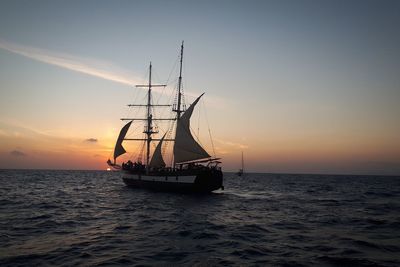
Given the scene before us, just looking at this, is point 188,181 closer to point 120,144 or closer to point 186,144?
point 186,144

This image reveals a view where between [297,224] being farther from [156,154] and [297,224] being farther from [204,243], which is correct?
[156,154]

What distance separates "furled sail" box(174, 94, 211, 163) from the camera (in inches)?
2010

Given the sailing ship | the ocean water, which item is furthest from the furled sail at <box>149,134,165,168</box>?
the ocean water

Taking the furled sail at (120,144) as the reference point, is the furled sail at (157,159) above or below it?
below

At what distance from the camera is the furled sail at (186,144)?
51062mm

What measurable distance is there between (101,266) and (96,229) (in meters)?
8.83

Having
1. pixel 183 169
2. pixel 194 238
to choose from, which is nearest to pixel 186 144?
pixel 183 169

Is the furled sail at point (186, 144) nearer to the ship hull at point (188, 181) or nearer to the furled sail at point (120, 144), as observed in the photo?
the ship hull at point (188, 181)

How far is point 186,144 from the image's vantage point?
51.7 meters

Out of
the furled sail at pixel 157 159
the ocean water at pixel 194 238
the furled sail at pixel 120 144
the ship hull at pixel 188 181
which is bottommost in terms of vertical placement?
the ocean water at pixel 194 238

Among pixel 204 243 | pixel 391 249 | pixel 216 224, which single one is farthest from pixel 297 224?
pixel 204 243

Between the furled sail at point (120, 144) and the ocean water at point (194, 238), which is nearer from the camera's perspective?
the ocean water at point (194, 238)

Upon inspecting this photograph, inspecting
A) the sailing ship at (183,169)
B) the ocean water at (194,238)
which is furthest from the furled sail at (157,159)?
the ocean water at (194,238)

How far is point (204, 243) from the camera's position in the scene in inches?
720
